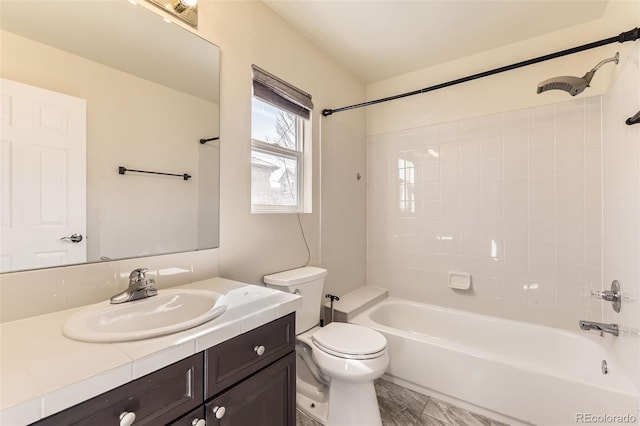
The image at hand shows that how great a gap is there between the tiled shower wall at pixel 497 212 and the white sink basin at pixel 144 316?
1.98 m

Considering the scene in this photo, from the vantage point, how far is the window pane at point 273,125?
185 centimetres

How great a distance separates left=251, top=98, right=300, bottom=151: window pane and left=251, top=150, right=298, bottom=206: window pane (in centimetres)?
10

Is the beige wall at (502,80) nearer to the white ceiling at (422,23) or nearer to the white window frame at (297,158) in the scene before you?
the white ceiling at (422,23)

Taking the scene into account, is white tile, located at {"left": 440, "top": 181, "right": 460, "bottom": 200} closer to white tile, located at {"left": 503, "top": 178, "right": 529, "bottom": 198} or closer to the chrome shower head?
white tile, located at {"left": 503, "top": 178, "right": 529, "bottom": 198}

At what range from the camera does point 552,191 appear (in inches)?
83.3

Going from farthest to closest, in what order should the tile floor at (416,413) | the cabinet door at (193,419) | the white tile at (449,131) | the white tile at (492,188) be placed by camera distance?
1. the white tile at (449,131)
2. the white tile at (492,188)
3. the tile floor at (416,413)
4. the cabinet door at (193,419)

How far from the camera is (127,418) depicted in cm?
70

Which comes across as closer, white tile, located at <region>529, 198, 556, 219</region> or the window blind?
the window blind

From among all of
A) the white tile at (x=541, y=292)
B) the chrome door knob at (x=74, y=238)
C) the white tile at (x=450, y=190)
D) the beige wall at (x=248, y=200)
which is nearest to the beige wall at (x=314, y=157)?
the beige wall at (x=248, y=200)

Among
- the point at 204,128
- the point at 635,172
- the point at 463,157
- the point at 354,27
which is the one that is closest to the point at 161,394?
the point at 204,128

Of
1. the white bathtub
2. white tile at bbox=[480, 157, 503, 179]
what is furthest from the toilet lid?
white tile at bbox=[480, 157, 503, 179]

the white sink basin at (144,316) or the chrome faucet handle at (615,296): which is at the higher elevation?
the white sink basin at (144,316)

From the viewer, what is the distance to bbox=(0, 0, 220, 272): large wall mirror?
96 centimetres

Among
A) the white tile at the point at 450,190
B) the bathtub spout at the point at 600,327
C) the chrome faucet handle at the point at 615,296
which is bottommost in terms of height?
the bathtub spout at the point at 600,327
